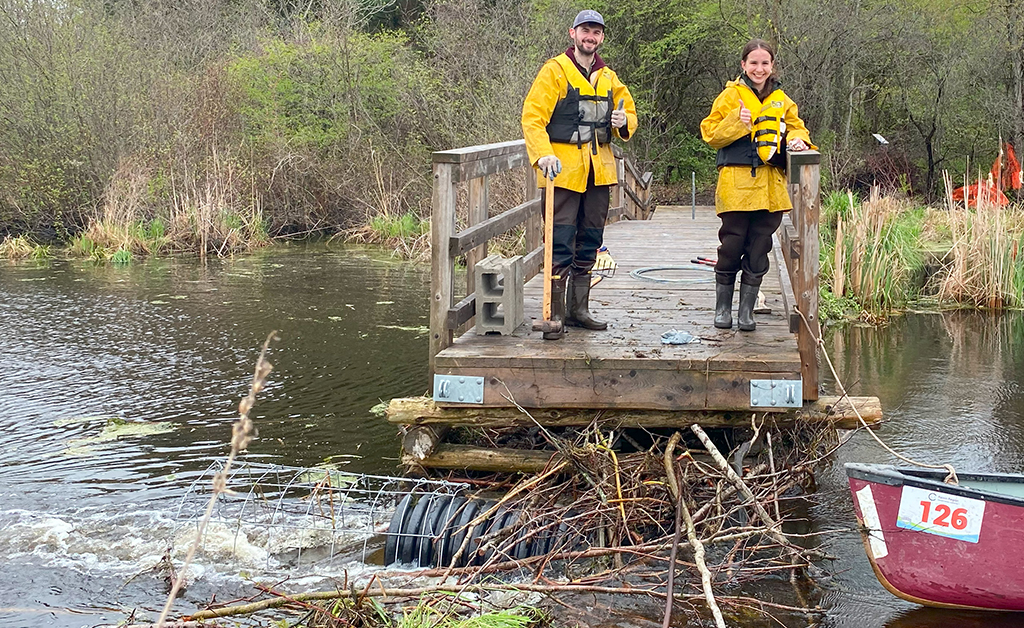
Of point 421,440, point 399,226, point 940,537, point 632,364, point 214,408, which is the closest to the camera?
point 940,537

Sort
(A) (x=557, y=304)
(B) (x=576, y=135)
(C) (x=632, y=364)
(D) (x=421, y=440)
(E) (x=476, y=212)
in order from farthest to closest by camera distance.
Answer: (E) (x=476, y=212) < (A) (x=557, y=304) < (D) (x=421, y=440) < (B) (x=576, y=135) < (C) (x=632, y=364)

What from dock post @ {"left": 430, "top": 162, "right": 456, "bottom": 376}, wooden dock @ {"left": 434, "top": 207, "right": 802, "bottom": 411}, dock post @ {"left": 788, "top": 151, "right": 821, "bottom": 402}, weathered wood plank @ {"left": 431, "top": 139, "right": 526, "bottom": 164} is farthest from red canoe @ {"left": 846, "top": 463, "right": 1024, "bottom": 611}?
weathered wood plank @ {"left": 431, "top": 139, "right": 526, "bottom": 164}

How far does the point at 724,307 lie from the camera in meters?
6.45

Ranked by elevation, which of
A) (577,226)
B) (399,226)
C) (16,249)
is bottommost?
(16,249)

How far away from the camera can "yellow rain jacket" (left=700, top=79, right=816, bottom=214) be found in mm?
5805

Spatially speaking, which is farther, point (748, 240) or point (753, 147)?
point (748, 240)

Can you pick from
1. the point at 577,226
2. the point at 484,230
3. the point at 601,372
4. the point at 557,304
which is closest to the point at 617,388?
the point at 601,372

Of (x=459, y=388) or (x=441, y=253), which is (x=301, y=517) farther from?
(x=441, y=253)

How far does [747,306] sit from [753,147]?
95cm

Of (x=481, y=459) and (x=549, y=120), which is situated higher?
(x=549, y=120)

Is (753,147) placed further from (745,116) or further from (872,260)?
(872,260)

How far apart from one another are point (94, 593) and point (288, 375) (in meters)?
4.13

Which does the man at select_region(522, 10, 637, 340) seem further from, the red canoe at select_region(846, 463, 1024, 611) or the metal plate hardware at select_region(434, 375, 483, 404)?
the red canoe at select_region(846, 463, 1024, 611)

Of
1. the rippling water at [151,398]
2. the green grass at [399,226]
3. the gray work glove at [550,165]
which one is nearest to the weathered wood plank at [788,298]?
the gray work glove at [550,165]
